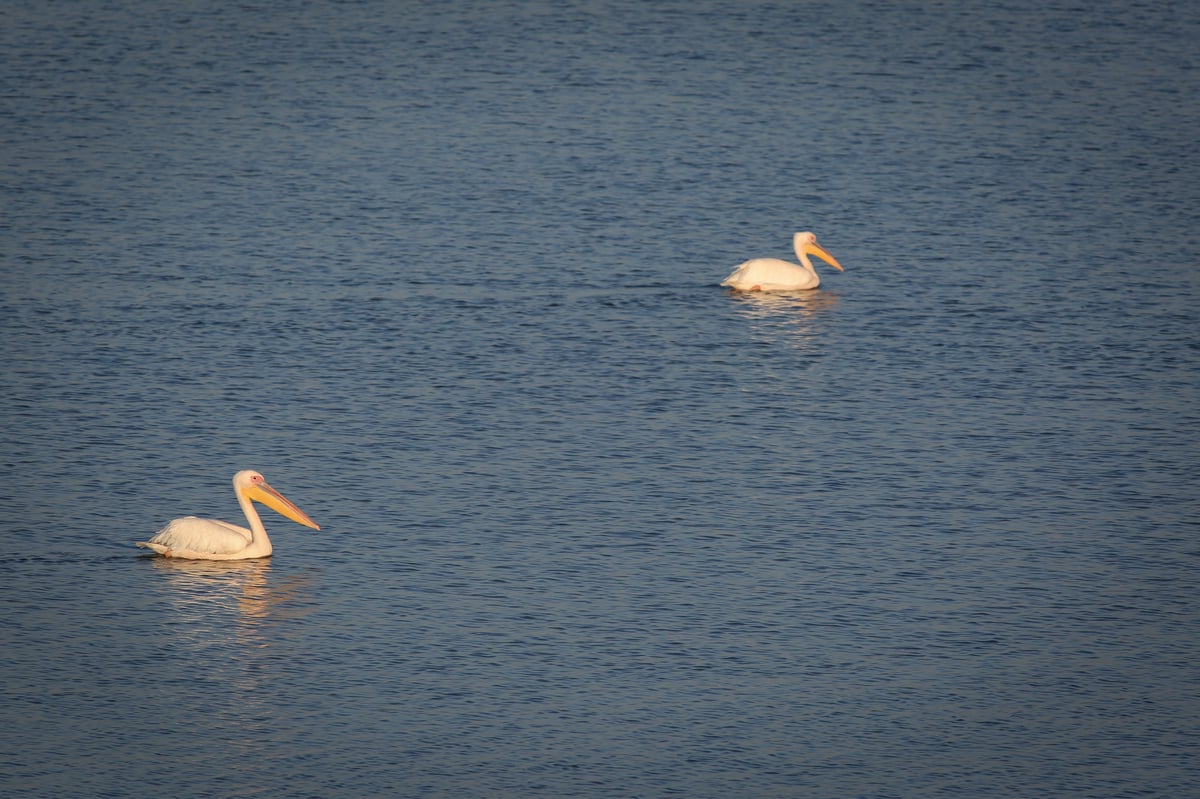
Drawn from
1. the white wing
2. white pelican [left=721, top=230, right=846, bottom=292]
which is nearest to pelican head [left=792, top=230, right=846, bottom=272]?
white pelican [left=721, top=230, right=846, bottom=292]

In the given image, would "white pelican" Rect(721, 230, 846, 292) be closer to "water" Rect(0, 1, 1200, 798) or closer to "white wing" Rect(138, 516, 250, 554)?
"water" Rect(0, 1, 1200, 798)

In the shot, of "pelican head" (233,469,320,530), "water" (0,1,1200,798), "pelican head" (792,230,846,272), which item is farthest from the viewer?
"pelican head" (792,230,846,272)

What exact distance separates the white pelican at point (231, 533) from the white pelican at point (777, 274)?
10.6 metres

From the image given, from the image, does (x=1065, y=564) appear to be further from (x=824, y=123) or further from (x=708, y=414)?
(x=824, y=123)

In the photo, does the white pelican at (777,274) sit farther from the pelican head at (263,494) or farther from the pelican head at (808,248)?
the pelican head at (263,494)

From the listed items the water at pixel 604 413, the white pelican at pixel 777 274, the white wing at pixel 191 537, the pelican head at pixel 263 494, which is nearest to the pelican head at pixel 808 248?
the white pelican at pixel 777 274

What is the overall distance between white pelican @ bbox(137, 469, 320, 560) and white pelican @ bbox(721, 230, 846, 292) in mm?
10619

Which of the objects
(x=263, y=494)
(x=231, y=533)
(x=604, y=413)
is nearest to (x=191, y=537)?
(x=231, y=533)

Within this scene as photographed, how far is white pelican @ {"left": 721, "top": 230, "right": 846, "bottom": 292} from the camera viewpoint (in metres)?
28.1

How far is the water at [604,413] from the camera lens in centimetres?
1531

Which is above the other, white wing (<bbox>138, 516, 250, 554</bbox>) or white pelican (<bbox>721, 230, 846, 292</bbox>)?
white pelican (<bbox>721, 230, 846, 292</bbox>)

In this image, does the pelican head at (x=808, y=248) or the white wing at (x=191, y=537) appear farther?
the pelican head at (x=808, y=248)

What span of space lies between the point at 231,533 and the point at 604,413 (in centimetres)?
A: 589

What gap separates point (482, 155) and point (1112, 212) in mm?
11013
